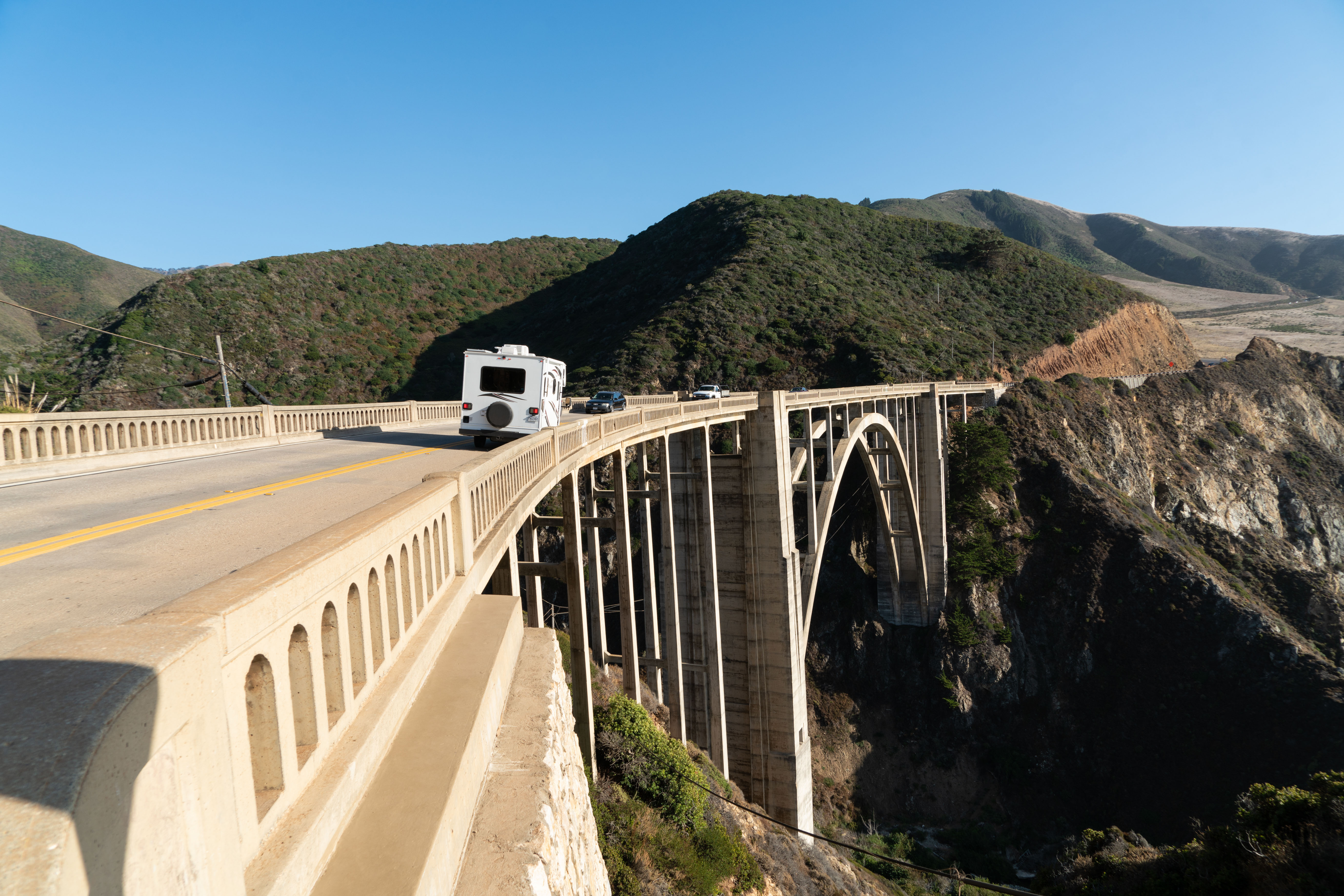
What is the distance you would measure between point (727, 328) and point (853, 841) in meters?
33.5

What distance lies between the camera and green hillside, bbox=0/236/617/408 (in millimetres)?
47062

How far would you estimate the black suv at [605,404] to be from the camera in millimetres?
25922

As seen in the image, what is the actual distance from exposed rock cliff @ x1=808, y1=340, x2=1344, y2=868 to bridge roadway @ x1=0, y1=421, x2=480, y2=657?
31.0 metres

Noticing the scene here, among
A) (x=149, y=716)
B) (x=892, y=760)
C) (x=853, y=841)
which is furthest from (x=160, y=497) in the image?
(x=892, y=760)

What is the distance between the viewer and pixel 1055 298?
2357 inches

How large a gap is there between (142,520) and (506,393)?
7.14 m

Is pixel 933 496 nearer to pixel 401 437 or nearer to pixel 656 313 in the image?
pixel 656 313

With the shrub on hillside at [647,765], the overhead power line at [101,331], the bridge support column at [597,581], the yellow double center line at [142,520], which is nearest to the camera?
the yellow double center line at [142,520]

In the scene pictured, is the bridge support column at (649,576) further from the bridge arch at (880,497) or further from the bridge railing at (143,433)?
the bridge railing at (143,433)

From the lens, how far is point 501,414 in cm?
1322

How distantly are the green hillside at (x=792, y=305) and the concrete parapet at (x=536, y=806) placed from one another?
3889 cm

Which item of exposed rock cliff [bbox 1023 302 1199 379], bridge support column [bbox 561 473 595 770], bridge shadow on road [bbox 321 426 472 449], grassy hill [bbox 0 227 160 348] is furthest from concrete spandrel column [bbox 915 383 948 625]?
grassy hill [bbox 0 227 160 348]

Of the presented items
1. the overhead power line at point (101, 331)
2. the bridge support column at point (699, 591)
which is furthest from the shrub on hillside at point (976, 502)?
the overhead power line at point (101, 331)

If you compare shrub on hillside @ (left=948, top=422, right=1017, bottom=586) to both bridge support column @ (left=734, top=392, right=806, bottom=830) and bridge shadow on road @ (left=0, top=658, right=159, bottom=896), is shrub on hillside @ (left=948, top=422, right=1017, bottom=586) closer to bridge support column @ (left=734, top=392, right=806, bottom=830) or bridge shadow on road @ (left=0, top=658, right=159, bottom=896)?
bridge support column @ (left=734, top=392, right=806, bottom=830)
